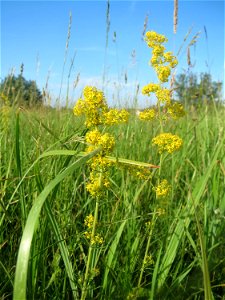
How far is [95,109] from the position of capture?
1.44 meters

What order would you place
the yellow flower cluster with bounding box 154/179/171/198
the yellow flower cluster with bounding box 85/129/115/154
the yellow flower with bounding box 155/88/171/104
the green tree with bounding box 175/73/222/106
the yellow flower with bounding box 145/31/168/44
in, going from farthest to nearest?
1. the green tree with bounding box 175/73/222/106
2. the yellow flower with bounding box 145/31/168/44
3. the yellow flower with bounding box 155/88/171/104
4. the yellow flower cluster with bounding box 154/179/171/198
5. the yellow flower cluster with bounding box 85/129/115/154

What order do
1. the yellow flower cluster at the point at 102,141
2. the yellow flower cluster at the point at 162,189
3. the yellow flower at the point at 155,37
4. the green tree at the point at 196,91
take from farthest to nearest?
the green tree at the point at 196,91 < the yellow flower at the point at 155,37 < the yellow flower cluster at the point at 162,189 < the yellow flower cluster at the point at 102,141

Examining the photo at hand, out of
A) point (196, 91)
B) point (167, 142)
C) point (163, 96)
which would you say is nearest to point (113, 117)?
point (167, 142)

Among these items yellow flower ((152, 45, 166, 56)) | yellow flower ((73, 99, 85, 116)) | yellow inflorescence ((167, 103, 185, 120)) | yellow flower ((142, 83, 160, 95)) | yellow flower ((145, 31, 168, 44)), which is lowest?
yellow flower ((73, 99, 85, 116))

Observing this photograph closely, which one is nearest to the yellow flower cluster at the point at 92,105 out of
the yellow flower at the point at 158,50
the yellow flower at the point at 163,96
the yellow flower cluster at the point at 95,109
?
the yellow flower cluster at the point at 95,109

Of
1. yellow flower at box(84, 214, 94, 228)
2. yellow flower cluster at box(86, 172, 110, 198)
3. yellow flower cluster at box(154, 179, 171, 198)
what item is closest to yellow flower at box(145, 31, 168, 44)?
yellow flower cluster at box(154, 179, 171, 198)

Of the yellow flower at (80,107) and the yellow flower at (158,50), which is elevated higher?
the yellow flower at (158,50)

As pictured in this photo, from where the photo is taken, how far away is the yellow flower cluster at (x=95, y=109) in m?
1.43

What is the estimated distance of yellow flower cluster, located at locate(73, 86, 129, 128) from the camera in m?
1.43

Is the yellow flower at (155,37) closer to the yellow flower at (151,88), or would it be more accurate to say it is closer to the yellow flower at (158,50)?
the yellow flower at (158,50)

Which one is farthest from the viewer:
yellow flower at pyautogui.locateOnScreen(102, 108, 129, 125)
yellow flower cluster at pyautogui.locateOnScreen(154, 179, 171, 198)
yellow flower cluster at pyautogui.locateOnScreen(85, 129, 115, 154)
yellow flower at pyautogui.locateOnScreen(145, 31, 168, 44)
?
yellow flower at pyautogui.locateOnScreen(145, 31, 168, 44)

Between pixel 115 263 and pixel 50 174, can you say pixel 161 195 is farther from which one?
pixel 50 174

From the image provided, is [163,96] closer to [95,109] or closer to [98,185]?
[95,109]

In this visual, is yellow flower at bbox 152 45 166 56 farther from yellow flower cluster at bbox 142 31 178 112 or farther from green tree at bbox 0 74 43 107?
green tree at bbox 0 74 43 107
